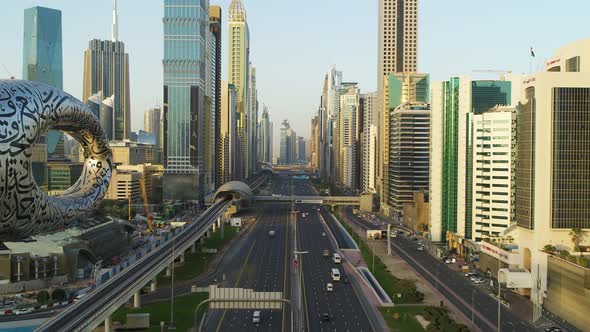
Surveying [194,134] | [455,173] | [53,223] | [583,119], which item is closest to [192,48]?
[194,134]

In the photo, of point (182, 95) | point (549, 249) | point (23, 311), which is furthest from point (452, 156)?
point (182, 95)

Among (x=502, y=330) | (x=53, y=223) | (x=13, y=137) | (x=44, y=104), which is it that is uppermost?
(x=44, y=104)

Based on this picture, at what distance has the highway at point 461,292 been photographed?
58906mm

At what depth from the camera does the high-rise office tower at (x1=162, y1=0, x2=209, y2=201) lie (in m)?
172

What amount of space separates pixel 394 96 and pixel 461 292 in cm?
10710

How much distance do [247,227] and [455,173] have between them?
181 ft

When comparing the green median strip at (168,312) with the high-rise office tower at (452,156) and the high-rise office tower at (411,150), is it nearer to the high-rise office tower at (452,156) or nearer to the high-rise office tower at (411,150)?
the high-rise office tower at (452,156)

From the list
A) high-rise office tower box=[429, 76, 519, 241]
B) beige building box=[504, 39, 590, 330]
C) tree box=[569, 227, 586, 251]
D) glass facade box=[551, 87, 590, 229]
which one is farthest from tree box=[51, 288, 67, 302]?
high-rise office tower box=[429, 76, 519, 241]

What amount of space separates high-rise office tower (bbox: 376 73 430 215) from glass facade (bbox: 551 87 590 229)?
307 feet

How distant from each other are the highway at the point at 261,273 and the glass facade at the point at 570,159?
35.4m

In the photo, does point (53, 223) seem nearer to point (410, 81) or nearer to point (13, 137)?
point (13, 137)

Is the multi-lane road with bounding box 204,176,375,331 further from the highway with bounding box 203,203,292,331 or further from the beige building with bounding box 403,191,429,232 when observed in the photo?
the beige building with bounding box 403,191,429,232

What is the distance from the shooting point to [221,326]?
55.7 metres

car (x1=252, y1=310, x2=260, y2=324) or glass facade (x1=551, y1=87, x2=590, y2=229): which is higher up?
glass facade (x1=551, y1=87, x2=590, y2=229)
